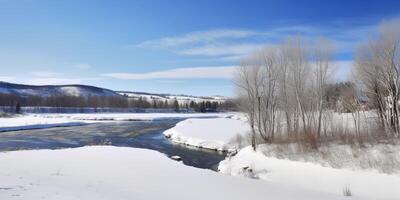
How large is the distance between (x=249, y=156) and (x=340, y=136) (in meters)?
5.90

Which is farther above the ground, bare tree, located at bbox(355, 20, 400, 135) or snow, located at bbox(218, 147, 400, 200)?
bare tree, located at bbox(355, 20, 400, 135)

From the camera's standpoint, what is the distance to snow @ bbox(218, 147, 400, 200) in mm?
15211

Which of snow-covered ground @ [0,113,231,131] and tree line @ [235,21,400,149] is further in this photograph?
snow-covered ground @ [0,113,231,131]

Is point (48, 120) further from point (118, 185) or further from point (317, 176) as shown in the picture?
point (118, 185)

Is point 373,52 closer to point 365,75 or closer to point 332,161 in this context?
point 365,75

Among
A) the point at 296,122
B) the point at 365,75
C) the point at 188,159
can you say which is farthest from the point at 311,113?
the point at 188,159

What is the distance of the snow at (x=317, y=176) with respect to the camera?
49.9 feet

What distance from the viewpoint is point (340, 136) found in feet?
66.7

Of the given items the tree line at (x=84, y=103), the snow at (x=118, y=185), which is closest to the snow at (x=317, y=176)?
the snow at (x=118, y=185)

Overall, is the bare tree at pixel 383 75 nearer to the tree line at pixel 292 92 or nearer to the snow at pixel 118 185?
the tree line at pixel 292 92

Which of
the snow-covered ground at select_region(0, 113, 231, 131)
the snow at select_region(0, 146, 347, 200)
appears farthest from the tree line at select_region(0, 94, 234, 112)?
the snow at select_region(0, 146, 347, 200)

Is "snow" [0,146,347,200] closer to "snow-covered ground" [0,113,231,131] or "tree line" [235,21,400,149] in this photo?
"tree line" [235,21,400,149]

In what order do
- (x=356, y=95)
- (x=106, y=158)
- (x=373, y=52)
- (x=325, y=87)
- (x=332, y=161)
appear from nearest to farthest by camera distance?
(x=332, y=161)
(x=106, y=158)
(x=373, y=52)
(x=325, y=87)
(x=356, y=95)

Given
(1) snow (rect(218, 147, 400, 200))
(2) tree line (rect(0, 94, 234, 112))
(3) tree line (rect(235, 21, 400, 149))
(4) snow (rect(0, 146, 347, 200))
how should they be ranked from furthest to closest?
(2) tree line (rect(0, 94, 234, 112)) < (3) tree line (rect(235, 21, 400, 149)) < (1) snow (rect(218, 147, 400, 200)) < (4) snow (rect(0, 146, 347, 200))
